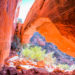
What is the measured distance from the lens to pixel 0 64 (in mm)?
3047

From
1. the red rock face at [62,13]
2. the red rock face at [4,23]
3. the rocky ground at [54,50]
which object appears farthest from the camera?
the rocky ground at [54,50]

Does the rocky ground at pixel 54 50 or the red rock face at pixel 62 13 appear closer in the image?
the red rock face at pixel 62 13

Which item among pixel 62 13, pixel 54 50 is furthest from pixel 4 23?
pixel 54 50

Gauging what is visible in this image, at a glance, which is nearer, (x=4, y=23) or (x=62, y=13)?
(x=62, y=13)

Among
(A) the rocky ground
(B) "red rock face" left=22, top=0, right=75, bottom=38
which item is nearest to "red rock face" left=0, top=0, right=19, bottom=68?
(B) "red rock face" left=22, top=0, right=75, bottom=38

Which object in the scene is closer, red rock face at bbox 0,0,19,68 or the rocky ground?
red rock face at bbox 0,0,19,68

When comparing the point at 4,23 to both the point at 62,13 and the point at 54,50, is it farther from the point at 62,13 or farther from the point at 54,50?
the point at 54,50

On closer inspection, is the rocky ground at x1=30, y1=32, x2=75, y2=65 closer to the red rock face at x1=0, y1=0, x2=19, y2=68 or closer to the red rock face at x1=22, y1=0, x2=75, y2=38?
the red rock face at x1=0, y1=0, x2=19, y2=68

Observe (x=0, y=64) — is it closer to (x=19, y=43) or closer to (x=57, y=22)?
(x=57, y=22)

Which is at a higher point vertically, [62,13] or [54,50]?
[62,13]

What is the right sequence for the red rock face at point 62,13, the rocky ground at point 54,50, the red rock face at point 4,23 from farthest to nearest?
the rocky ground at point 54,50
the red rock face at point 4,23
the red rock face at point 62,13

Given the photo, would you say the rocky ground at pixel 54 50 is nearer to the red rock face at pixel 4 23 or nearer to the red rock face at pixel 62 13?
the red rock face at pixel 4 23

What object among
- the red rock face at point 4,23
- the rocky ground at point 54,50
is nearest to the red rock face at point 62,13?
the red rock face at point 4,23

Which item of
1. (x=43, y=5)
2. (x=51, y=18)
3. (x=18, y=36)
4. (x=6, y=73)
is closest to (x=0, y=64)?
(x=6, y=73)
